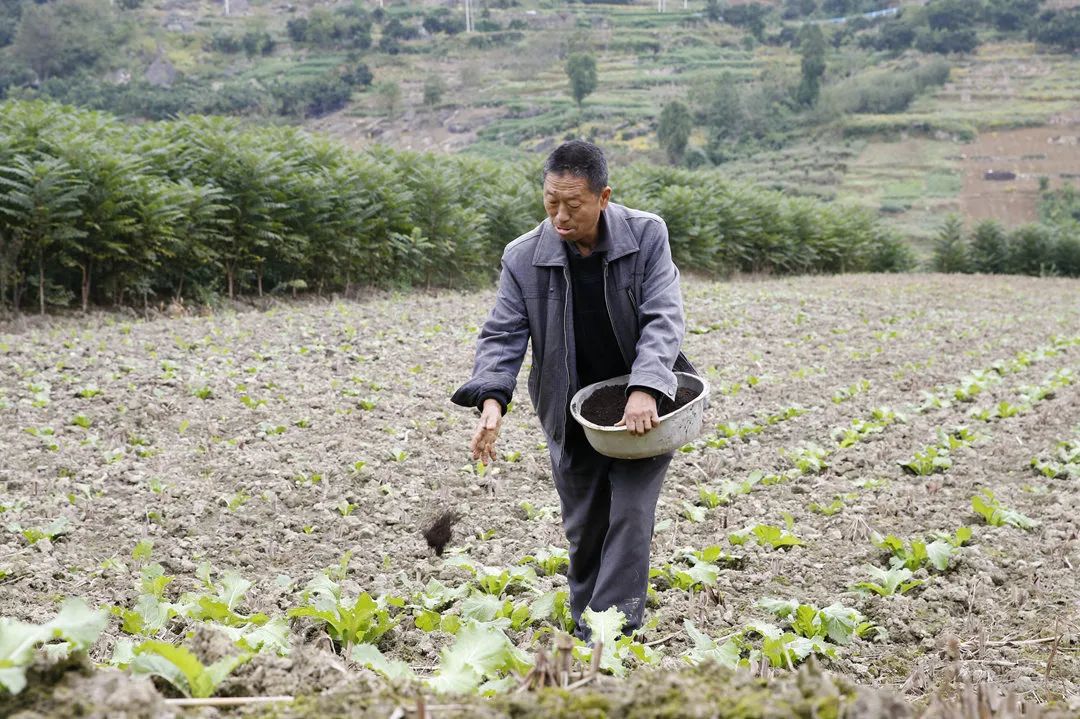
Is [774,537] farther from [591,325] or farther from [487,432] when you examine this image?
[487,432]

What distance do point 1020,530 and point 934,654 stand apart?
6.13 ft

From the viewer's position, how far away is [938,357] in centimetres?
1141

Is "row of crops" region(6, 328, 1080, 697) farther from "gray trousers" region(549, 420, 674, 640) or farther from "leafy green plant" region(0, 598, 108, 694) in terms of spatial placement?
"gray trousers" region(549, 420, 674, 640)

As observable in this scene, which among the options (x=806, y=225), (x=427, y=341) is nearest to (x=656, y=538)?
(x=427, y=341)

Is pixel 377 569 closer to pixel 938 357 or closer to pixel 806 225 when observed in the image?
pixel 938 357

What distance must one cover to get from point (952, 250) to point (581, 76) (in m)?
60.5

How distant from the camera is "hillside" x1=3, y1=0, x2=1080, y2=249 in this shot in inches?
2822

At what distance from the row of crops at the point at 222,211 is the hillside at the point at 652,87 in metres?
46.4

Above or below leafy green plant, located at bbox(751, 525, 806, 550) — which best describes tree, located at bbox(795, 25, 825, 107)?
above

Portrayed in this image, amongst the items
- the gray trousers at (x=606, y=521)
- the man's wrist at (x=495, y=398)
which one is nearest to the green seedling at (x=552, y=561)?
the gray trousers at (x=606, y=521)

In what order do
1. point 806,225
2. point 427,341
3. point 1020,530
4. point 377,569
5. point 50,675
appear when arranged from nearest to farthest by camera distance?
1. point 50,675
2. point 377,569
3. point 1020,530
4. point 427,341
5. point 806,225

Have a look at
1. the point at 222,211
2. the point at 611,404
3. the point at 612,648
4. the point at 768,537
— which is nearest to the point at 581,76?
the point at 222,211

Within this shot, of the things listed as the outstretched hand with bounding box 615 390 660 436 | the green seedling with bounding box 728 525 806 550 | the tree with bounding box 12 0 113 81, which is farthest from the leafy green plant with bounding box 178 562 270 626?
the tree with bounding box 12 0 113 81

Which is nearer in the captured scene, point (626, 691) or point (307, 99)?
point (626, 691)
